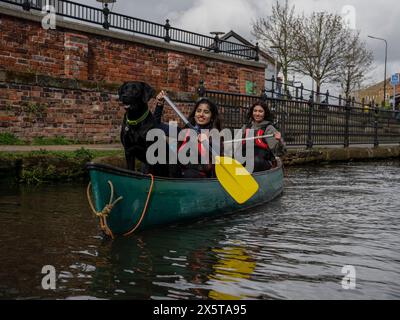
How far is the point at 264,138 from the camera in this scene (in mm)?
8602

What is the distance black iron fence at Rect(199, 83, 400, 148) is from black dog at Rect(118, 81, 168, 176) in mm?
7383

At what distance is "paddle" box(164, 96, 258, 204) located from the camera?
6.70m

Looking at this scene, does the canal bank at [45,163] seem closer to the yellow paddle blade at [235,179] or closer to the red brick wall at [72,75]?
the red brick wall at [72,75]

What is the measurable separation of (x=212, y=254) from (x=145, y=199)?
906mm

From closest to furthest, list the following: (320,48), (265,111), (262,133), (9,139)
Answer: (262,133) < (265,111) < (9,139) < (320,48)

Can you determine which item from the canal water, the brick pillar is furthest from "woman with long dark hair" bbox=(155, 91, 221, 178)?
the brick pillar

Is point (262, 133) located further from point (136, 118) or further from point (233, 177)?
point (136, 118)

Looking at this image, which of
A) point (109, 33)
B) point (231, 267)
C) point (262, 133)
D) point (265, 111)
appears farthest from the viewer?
point (109, 33)

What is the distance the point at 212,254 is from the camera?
508 centimetres

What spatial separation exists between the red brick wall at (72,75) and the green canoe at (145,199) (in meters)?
6.91

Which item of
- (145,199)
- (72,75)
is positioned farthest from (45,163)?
(72,75)

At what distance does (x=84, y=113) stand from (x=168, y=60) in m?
6.81

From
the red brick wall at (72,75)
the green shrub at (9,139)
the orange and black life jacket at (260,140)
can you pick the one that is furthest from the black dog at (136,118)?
the red brick wall at (72,75)

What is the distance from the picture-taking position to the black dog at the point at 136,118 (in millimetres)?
5715
